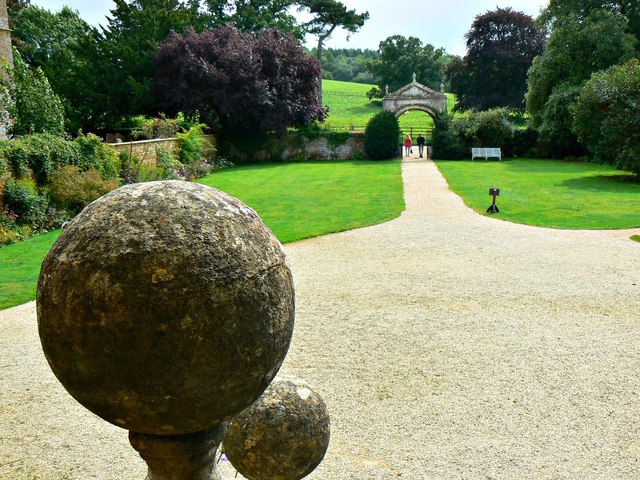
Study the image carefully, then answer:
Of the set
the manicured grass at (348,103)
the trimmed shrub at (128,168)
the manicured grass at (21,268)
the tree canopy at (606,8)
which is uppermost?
the tree canopy at (606,8)

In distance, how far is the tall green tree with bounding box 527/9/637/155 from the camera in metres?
35.0

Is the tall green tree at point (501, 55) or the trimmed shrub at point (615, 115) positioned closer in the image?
the trimmed shrub at point (615, 115)

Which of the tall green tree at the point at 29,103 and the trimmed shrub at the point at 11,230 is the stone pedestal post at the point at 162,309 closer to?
the trimmed shrub at the point at 11,230

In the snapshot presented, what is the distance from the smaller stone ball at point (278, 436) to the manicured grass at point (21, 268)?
25.3ft

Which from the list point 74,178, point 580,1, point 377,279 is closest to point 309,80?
point 580,1

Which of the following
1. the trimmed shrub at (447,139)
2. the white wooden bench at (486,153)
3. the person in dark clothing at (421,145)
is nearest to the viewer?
the white wooden bench at (486,153)

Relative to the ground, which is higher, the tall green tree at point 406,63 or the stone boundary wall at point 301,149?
the tall green tree at point 406,63

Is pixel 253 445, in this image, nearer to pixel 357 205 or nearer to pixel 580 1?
pixel 357 205

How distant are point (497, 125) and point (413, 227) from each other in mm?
25682

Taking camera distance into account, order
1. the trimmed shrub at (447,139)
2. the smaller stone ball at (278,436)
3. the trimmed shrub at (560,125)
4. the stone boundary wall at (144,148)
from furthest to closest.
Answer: the trimmed shrub at (447,139) < the trimmed shrub at (560,125) < the stone boundary wall at (144,148) < the smaller stone ball at (278,436)

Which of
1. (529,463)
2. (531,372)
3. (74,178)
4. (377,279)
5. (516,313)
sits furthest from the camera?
(74,178)

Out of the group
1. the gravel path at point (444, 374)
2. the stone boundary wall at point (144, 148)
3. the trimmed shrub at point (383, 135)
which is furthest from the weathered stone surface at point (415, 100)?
the gravel path at point (444, 374)

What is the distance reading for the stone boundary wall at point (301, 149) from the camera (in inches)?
1579

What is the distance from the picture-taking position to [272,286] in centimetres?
268
